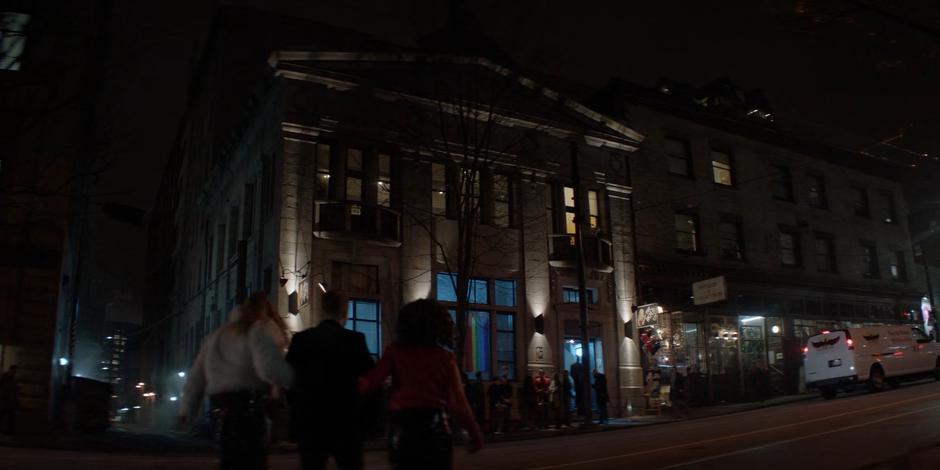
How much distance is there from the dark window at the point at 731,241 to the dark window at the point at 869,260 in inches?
394

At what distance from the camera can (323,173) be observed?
72.7 ft

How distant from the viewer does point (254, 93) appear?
2433 cm

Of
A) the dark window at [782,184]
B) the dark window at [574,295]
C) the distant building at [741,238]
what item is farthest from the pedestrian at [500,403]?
the dark window at [782,184]

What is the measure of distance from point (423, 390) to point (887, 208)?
1682 inches

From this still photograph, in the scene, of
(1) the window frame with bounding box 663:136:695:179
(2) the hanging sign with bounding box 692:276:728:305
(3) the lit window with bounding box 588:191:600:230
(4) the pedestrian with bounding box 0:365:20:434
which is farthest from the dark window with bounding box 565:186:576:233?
(4) the pedestrian with bounding box 0:365:20:434

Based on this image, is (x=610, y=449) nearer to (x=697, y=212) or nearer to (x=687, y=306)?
(x=687, y=306)

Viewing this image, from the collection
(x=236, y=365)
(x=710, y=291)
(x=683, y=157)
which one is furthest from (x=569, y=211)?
(x=236, y=365)

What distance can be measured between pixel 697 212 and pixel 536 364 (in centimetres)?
1137

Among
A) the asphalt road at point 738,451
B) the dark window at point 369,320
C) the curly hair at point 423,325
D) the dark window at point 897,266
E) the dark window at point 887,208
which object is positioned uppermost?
the dark window at point 887,208

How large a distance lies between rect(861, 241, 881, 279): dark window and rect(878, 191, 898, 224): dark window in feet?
8.11

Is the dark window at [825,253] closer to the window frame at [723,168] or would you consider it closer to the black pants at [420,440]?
the window frame at [723,168]

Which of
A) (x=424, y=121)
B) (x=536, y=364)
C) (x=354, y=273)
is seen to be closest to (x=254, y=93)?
(x=424, y=121)

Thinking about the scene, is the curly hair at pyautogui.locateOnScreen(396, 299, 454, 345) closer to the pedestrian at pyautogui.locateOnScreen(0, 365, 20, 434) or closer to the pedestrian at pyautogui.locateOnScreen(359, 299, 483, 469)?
the pedestrian at pyautogui.locateOnScreen(359, 299, 483, 469)

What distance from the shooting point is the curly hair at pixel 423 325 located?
15.1 ft
